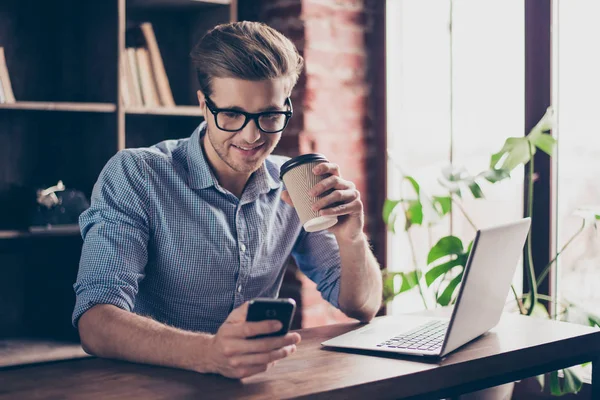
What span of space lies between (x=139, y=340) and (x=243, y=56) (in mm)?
674

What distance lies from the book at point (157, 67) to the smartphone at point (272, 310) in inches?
67.3

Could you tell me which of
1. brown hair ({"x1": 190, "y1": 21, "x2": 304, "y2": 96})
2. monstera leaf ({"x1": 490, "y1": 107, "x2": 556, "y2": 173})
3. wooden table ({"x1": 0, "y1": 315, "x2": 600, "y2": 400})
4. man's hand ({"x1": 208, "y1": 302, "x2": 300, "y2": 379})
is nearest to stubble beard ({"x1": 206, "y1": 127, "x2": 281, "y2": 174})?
brown hair ({"x1": 190, "y1": 21, "x2": 304, "y2": 96})

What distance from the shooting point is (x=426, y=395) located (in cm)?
127

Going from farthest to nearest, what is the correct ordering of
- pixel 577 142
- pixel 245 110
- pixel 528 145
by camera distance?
1. pixel 577 142
2. pixel 528 145
3. pixel 245 110

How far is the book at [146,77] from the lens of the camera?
2.63 meters

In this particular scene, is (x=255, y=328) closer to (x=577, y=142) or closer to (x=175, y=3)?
(x=577, y=142)

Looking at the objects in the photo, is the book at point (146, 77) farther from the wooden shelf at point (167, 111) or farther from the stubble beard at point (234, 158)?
the stubble beard at point (234, 158)

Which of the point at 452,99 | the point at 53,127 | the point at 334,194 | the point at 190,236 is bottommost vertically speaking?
the point at 190,236

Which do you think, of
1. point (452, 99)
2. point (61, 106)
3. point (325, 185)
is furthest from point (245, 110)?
point (452, 99)

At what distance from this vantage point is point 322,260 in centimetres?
186

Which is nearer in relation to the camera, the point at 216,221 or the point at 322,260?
the point at 216,221

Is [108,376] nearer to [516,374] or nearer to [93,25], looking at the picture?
[516,374]

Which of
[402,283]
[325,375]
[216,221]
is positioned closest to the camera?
[325,375]

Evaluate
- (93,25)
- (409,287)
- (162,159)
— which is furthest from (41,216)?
(409,287)
